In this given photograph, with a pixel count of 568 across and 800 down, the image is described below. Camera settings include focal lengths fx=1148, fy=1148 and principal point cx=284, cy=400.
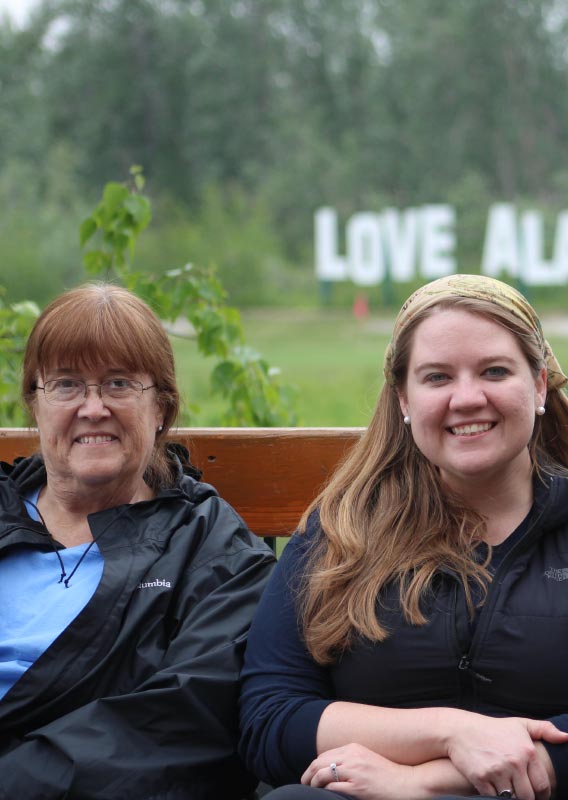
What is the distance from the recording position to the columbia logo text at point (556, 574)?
2.07 meters

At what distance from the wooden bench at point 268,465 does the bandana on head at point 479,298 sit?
54cm

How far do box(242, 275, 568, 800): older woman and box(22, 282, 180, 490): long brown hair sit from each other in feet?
1.60

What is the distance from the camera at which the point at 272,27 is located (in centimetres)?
3566

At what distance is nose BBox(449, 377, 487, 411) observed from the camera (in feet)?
6.73

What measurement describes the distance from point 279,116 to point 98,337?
3359cm

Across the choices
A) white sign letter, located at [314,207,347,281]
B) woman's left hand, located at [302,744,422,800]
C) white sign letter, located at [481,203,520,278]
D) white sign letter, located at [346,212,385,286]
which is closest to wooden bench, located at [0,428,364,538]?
woman's left hand, located at [302,744,422,800]

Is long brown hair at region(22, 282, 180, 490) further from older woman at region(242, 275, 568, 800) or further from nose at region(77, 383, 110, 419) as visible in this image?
older woman at region(242, 275, 568, 800)

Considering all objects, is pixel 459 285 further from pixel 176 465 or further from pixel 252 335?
pixel 252 335

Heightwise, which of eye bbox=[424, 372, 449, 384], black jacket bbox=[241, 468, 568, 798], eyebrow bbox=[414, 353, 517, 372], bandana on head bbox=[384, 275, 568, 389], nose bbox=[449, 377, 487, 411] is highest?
bandana on head bbox=[384, 275, 568, 389]

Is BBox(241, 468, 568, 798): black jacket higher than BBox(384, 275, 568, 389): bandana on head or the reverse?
the reverse

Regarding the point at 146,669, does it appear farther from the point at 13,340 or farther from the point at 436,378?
the point at 13,340

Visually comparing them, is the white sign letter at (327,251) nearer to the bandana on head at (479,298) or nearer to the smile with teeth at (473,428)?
the bandana on head at (479,298)

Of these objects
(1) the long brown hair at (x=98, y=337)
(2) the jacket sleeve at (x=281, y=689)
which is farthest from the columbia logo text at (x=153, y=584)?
(1) the long brown hair at (x=98, y=337)

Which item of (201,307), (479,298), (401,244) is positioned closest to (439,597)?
(479,298)
